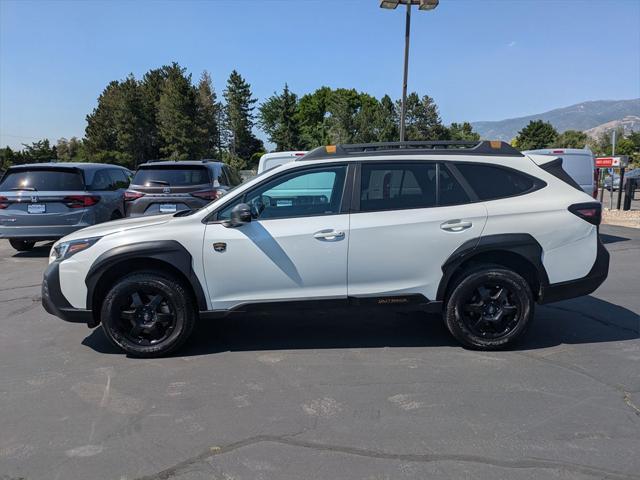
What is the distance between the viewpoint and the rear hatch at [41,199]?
372 inches

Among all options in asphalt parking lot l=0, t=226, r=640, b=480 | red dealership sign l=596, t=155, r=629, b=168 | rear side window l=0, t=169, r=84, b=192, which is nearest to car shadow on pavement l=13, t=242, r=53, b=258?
rear side window l=0, t=169, r=84, b=192

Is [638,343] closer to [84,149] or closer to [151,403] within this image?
[151,403]

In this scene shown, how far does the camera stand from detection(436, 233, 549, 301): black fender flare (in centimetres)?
454

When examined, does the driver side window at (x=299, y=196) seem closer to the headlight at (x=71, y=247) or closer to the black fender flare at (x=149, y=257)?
the black fender flare at (x=149, y=257)

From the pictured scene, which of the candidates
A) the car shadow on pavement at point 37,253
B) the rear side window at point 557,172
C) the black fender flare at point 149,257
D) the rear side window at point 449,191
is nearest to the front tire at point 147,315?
the black fender flare at point 149,257

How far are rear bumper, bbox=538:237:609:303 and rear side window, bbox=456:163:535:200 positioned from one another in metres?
0.91

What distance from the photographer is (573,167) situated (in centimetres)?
1081

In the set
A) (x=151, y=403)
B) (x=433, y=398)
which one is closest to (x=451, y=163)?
(x=433, y=398)

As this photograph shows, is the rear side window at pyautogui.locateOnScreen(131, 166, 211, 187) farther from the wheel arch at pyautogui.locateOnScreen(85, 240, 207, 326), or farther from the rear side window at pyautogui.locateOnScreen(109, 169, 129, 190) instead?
the wheel arch at pyautogui.locateOnScreen(85, 240, 207, 326)

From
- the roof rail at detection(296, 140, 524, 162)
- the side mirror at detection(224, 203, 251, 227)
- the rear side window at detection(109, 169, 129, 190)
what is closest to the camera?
the side mirror at detection(224, 203, 251, 227)

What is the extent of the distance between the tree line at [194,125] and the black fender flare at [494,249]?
5108cm

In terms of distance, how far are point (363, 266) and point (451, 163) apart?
1285 millimetres

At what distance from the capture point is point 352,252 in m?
4.50

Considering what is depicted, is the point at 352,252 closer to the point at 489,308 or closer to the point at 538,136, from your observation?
the point at 489,308
